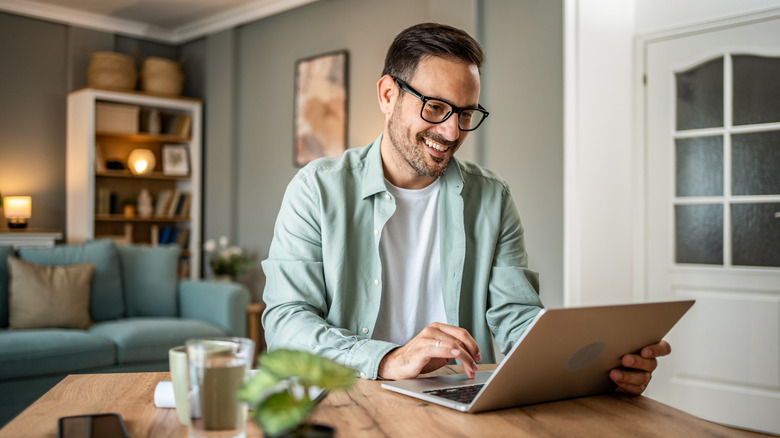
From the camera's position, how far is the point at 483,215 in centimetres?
162

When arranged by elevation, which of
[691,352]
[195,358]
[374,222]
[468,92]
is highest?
[468,92]

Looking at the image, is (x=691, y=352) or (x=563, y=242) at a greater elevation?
(x=563, y=242)

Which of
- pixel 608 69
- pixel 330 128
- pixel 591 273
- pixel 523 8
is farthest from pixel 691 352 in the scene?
pixel 330 128

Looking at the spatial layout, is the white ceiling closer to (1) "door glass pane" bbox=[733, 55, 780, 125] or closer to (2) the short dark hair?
(1) "door glass pane" bbox=[733, 55, 780, 125]

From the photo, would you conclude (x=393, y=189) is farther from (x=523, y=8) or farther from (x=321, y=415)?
(x=523, y=8)

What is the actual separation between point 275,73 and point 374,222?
4.28 meters

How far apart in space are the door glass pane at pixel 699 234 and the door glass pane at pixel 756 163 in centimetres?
16

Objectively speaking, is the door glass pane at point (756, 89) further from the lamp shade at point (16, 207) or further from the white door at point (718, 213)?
the lamp shade at point (16, 207)

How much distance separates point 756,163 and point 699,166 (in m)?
0.26

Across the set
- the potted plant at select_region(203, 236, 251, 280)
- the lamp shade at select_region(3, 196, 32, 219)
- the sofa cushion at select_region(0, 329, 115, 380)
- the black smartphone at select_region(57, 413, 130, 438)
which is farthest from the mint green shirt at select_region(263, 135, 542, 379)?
the lamp shade at select_region(3, 196, 32, 219)

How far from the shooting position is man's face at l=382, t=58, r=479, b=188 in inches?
57.7

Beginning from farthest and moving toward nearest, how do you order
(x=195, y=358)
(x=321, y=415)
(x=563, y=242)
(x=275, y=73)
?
(x=275, y=73)
(x=563, y=242)
(x=321, y=415)
(x=195, y=358)

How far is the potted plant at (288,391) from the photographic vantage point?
494 millimetres

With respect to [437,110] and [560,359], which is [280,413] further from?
[437,110]
